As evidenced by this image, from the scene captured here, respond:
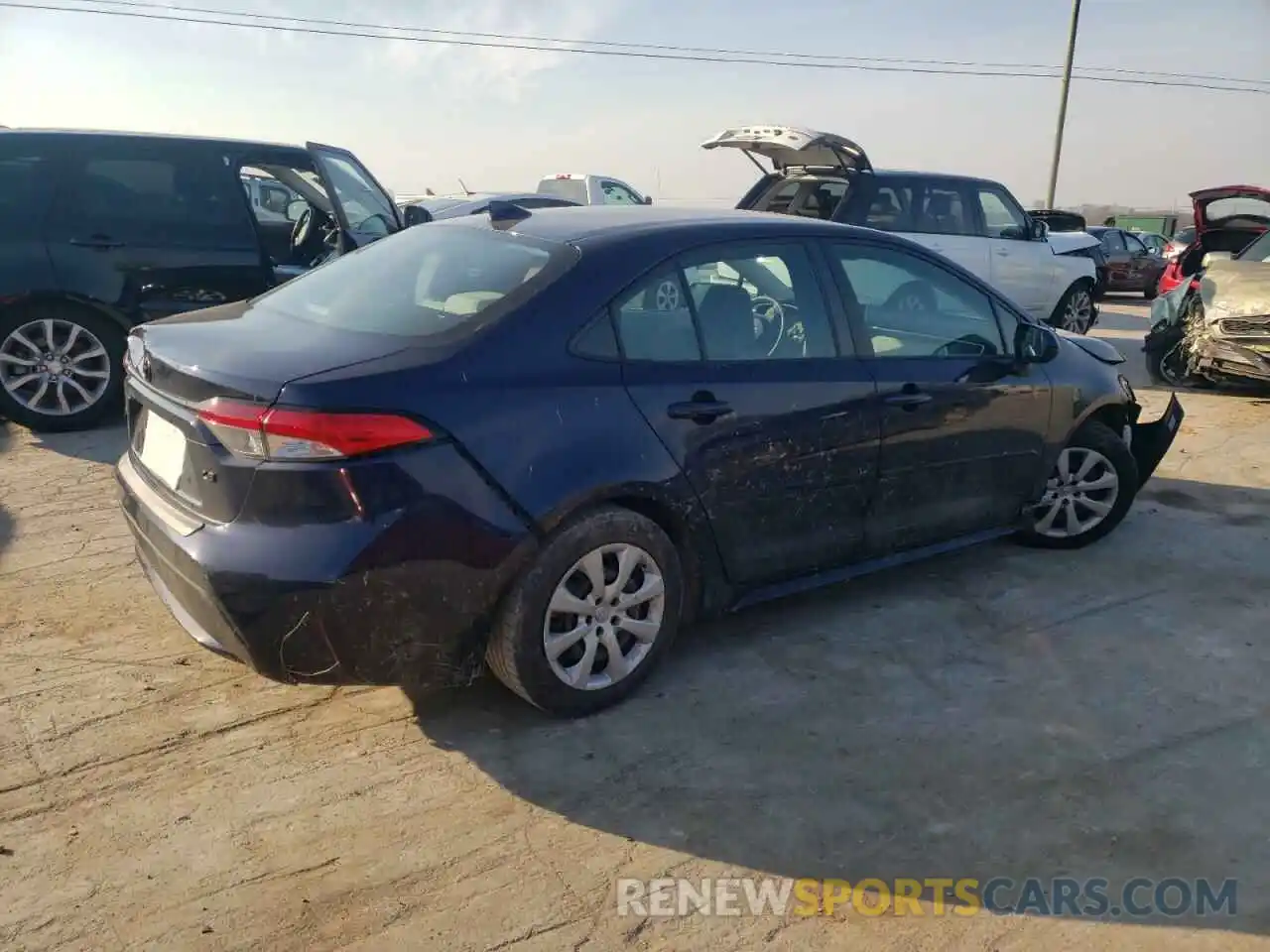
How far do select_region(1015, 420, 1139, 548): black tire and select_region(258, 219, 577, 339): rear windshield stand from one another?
2855 millimetres

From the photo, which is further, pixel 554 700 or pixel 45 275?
pixel 45 275

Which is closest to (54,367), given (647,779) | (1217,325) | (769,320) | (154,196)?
(154,196)

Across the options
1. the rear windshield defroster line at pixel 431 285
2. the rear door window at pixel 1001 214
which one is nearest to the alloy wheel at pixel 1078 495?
the rear windshield defroster line at pixel 431 285

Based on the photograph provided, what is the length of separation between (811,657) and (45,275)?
5116mm

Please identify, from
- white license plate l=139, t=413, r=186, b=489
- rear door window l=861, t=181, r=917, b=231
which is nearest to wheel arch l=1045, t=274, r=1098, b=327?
rear door window l=861, t=181, r=917, b=231

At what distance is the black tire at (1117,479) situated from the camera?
16.2ft

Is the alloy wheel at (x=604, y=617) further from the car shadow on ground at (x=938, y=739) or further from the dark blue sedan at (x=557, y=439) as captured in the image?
the car shadow on ground at (x=938, y=739)

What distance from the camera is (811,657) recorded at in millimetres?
3816

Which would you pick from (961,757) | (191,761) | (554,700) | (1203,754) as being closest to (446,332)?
(554,700)

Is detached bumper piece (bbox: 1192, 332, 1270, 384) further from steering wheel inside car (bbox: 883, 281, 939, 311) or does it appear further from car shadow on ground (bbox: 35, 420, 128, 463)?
car shadow on ground (bbox: 35, 420, 128, 463)

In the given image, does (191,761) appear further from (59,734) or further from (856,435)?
(856,435)

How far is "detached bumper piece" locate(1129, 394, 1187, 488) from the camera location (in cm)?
538

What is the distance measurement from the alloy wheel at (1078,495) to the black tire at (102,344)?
5.44 meters

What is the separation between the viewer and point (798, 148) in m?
9.11
